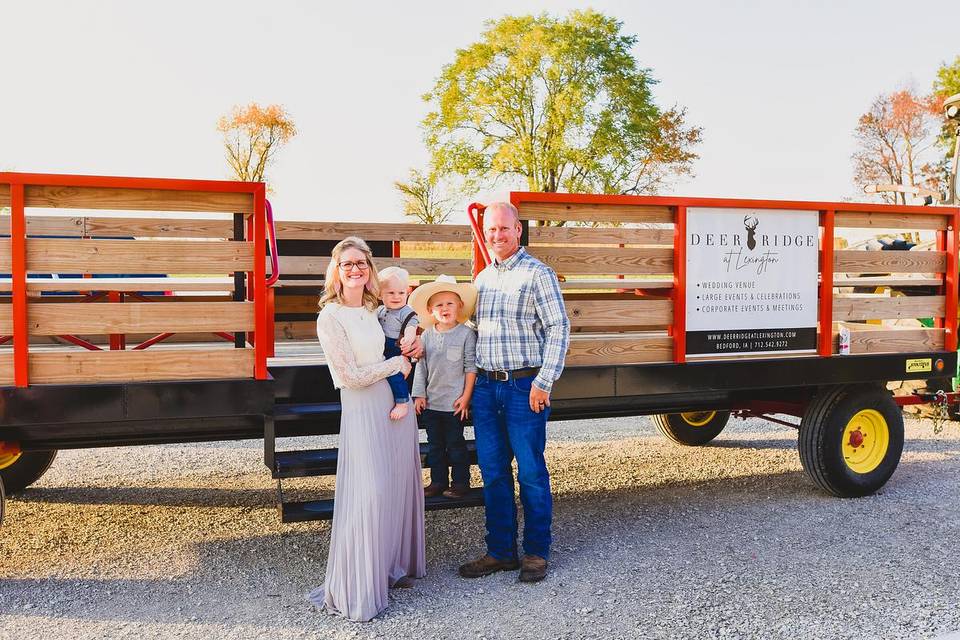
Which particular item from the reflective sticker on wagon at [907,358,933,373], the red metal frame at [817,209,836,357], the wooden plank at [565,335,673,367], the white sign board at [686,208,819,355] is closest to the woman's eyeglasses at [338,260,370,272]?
the wooden plank at [565,335,673,367]

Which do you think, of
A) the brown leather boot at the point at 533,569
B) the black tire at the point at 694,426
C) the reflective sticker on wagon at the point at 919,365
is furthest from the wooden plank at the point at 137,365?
the black tire at the point at 694,426

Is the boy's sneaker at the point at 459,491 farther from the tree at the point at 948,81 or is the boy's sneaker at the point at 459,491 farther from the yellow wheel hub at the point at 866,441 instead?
the tree at the point at 948,81

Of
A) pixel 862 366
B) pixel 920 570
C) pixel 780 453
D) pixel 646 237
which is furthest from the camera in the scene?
pixel 780 453

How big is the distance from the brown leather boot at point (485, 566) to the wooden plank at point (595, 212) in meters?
1.77

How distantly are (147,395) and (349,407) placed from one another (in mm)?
936

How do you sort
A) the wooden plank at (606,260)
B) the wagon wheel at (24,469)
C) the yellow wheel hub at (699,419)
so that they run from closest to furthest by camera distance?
the wooden plank at (606,260), the wagon wheel at (24,469), the yellow wheel hub at (699,419)

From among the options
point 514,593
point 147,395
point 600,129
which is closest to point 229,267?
point 147,395

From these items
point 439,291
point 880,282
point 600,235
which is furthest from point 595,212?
point 880,282

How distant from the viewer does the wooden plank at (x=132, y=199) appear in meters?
3.90

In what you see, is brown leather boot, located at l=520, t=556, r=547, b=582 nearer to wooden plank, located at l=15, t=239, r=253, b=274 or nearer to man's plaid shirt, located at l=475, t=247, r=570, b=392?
man's plaid shirt, located at l=475, t=247, r=570, b=392

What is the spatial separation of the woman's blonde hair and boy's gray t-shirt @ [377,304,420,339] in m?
0.28

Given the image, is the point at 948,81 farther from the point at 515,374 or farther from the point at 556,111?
the point at 515,374

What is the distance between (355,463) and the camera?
394cm

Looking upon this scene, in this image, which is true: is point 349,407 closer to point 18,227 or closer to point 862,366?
point 18,227
